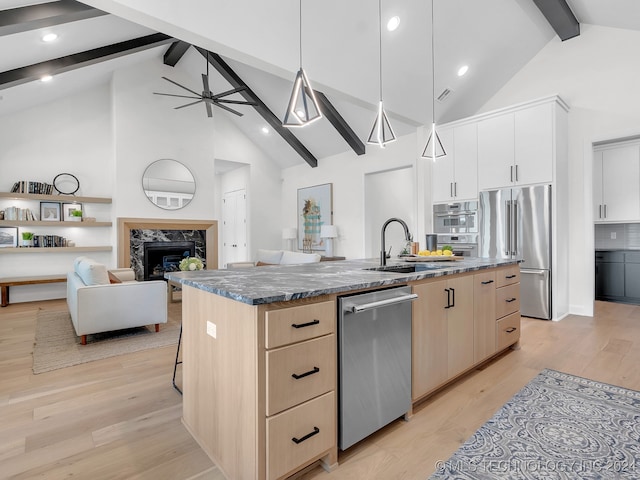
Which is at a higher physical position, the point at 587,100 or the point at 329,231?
the point at 587,100

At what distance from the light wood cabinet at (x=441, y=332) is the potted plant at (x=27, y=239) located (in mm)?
6551

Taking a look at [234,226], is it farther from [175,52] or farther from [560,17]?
[560,17]

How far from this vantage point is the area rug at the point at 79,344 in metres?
3.03

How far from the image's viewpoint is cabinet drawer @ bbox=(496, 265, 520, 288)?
2.88 m

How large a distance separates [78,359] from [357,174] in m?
5.45

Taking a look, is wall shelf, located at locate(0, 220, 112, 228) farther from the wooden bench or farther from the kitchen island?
the kitchen island

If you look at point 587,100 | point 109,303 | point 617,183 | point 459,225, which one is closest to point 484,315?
point 459,225

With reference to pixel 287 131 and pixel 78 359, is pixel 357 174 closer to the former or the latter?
pixel 287 131

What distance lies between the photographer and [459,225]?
5.13 metres

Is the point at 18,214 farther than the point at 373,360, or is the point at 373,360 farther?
the point at 18,214

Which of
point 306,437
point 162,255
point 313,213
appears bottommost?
point 306,437

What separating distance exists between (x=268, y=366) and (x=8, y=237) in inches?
258

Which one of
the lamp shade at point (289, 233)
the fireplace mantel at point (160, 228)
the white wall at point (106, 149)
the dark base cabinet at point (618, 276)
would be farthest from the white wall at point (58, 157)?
the dark base cabinet at point (618, 276)

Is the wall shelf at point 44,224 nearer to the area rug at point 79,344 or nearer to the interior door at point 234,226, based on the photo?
the area rug at point 79,344
